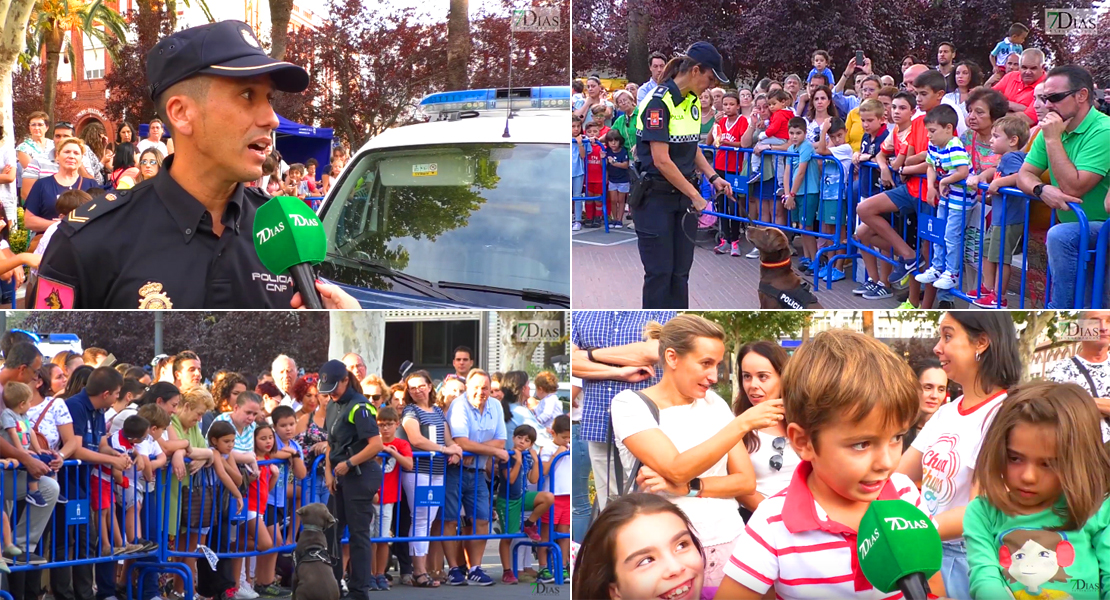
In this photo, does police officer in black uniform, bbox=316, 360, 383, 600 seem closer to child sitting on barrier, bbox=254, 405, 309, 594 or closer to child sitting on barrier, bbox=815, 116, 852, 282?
child sitting on barrier, bbox=254, 405, 309, 594

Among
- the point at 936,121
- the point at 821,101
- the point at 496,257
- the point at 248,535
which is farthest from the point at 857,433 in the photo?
the point at 821,101

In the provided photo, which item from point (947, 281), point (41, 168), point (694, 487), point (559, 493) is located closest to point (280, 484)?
point (559, 493)

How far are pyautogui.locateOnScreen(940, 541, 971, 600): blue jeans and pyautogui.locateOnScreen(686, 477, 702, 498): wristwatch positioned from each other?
2.35ft

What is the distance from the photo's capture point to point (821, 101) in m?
5.32

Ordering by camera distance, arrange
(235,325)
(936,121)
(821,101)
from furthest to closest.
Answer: (821,101)
(936,121)
(235,325)

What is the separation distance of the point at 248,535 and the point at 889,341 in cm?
226

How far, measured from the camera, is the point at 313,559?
336cm

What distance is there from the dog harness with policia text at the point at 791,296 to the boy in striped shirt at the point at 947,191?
83 cm

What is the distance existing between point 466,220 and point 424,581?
1275mm

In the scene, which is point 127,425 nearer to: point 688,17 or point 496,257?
point 496,257

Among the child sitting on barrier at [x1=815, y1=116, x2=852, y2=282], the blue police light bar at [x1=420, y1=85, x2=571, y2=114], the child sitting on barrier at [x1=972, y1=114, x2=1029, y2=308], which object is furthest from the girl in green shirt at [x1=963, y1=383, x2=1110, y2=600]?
the child sitting on barrier at [x1=815, y1=116, x2=852, y2=282]

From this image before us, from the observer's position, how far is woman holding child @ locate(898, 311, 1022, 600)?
9.59ft

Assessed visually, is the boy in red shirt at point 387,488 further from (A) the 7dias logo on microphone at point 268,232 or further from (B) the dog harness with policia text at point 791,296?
(B) the dog harness with policia text at point 791,296

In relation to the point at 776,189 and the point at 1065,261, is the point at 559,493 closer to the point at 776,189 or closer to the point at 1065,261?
the point at 1065,261
